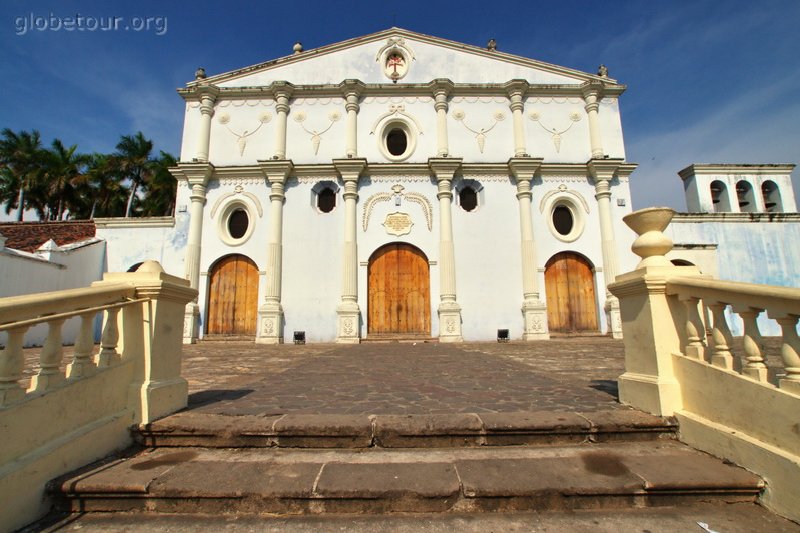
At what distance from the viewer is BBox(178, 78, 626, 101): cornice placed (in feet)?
48.2

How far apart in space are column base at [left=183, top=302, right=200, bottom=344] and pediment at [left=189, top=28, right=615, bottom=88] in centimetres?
845

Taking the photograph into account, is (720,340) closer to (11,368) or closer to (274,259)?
(11,368)

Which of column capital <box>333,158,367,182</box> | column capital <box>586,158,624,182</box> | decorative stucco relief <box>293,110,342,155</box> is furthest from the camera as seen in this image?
decorative stucco relief <box>293,110,342,155</box>

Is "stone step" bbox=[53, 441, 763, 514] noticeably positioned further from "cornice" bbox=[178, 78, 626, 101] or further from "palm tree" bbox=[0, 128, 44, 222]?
"palm tree" bbox=[0, 128, 44, 222]

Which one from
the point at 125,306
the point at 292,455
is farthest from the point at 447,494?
the point at 125,306

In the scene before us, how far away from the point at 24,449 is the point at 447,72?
15.9 m

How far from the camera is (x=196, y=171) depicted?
13.9 metres

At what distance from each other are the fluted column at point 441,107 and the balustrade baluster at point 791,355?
12.5m

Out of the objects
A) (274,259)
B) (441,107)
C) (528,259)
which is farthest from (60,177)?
(528,259)

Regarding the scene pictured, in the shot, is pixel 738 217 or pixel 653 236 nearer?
pixel 653 236

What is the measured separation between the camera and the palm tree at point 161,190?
2653cm

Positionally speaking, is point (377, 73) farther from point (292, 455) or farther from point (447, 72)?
point (292, 455)

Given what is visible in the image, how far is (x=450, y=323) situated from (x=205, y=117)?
37.7 feet

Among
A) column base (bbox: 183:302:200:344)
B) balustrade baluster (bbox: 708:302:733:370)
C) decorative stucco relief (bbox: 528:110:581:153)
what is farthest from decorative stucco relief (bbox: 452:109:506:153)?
balustrade baluster (bbox: 708:302:733:370)
